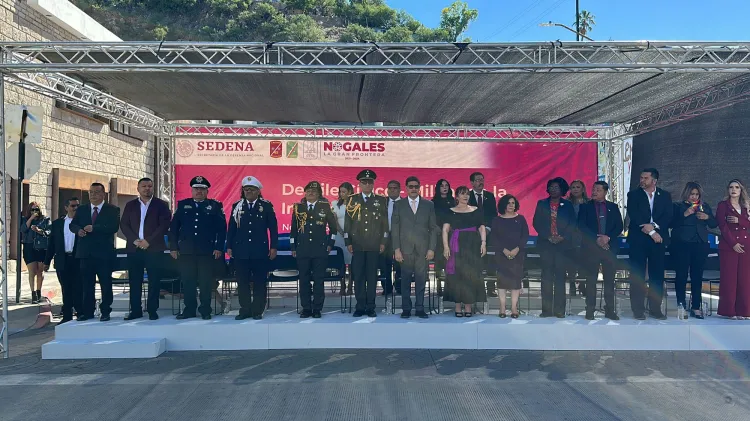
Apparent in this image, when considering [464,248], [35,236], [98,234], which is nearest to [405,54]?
[464,248]

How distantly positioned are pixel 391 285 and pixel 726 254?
3.79 metres

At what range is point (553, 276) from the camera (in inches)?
238

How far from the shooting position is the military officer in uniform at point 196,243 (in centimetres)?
582

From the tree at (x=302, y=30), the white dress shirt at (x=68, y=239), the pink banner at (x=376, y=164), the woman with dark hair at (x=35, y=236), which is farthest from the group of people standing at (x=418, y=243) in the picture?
the tree at (x=302, y=30)

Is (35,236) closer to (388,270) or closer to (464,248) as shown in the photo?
(388,270)

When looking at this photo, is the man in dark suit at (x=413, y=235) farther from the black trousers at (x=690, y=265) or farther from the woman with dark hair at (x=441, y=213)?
the black trousers at (x=690, y=265)

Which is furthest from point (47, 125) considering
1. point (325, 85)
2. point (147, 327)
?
point (147, 327)

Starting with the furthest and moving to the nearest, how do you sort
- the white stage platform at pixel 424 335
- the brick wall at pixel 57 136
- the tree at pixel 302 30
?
1. the tree at pixel 302 30
2. the brick wall at pixel 57 136
3. the white stage platform at pixel 424 335

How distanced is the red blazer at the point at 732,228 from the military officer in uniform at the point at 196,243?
5.47 meters

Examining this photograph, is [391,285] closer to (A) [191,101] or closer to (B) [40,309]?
(A) [191,101]

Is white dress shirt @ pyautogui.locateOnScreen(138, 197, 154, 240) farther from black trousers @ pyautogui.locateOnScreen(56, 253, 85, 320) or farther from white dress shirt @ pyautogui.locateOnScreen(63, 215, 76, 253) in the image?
black trousers @ pyautogui.locateOnScreen(56, 253, 85, 320)

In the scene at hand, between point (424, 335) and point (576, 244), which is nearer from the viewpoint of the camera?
point (424, 335)

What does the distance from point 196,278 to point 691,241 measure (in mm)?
5411

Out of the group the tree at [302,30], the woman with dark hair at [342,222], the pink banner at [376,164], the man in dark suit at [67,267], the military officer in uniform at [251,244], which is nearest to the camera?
the military officer in uniform at [251,244]
